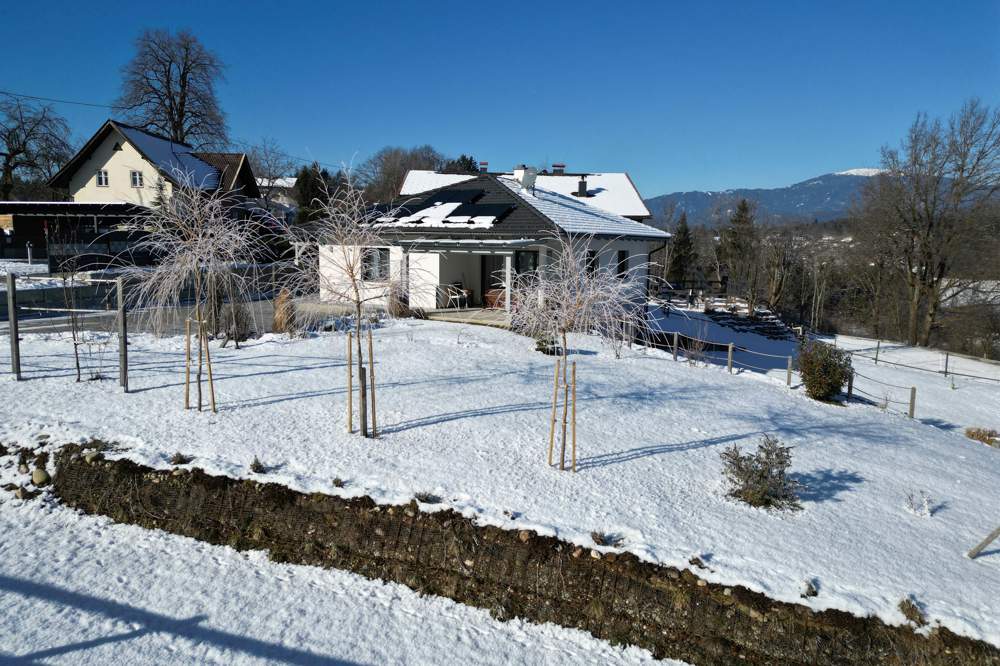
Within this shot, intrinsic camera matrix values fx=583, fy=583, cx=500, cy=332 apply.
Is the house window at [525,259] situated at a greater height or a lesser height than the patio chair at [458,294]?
greater

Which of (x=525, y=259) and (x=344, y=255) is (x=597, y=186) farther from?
(x=344, y=255)

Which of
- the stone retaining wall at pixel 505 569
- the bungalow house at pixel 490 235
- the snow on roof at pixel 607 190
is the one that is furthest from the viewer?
the snow on roof at pixel 607 190

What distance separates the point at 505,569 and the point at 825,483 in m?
4.45

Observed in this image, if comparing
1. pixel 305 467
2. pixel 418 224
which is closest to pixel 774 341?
pixel 418 224

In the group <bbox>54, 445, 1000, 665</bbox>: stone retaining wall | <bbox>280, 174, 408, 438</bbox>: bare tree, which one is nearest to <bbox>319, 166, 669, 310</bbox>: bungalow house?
<bbox>280, 174, 408, 438</bbox>: bare tree

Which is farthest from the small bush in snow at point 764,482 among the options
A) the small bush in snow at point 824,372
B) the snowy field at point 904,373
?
the small bush in snow at point 824,372

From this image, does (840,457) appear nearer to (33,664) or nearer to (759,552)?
(759,552)

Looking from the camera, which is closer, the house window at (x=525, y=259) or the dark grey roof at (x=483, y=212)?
the dark grey roof at (x=483, y=212)

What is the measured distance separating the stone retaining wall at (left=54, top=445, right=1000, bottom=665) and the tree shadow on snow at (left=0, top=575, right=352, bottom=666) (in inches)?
40.5

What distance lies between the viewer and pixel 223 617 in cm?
505

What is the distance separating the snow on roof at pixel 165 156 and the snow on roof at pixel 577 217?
19.0 m

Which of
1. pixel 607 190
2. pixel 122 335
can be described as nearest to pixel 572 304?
pixel 122 335

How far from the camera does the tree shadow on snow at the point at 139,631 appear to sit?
15.2ft

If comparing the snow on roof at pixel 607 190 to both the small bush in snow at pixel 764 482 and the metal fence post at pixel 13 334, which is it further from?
the small bush in snow at pixel 764 482
